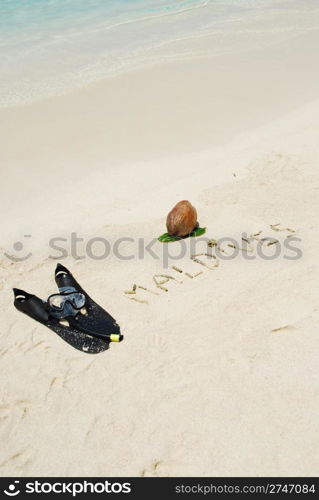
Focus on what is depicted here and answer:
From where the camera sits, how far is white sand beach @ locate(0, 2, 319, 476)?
3035mm

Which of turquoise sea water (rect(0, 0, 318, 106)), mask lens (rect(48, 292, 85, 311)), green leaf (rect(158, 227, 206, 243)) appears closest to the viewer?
mask lens (rect(48, 292, 85, 311))

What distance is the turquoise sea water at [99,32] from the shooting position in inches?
464

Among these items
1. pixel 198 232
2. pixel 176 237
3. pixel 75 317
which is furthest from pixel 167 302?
pixel 198 232

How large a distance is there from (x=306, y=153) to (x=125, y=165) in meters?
2.94

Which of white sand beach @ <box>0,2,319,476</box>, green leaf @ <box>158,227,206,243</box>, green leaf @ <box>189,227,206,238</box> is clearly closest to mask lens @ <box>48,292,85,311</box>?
white sand beach @ <box>0,2,319,476</box>

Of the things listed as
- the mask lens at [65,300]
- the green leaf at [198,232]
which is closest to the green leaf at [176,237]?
the green leaf at [198,232]

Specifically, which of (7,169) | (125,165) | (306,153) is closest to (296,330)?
(306,153)

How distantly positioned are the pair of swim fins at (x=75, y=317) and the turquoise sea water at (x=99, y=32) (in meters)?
7.46

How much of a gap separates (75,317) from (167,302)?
33.9 inches

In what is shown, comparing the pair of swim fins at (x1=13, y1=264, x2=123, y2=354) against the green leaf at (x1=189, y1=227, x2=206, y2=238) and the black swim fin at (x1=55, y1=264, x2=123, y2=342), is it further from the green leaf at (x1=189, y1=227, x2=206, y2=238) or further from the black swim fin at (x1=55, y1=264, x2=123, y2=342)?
the green leaf at (x1=189, y1=227, x2=206, y2=238)

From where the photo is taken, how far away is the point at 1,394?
11.4 ft

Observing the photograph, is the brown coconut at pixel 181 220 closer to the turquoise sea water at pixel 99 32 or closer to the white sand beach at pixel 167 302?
the white sand beach at pixel 167 302

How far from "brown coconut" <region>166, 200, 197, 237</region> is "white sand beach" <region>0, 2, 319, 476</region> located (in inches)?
6.1

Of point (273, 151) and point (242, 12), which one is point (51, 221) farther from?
point (242, 12)
